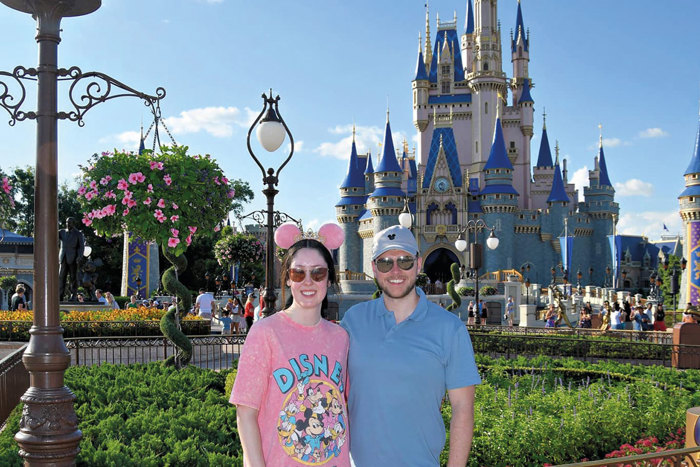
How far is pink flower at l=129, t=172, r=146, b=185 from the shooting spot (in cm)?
738

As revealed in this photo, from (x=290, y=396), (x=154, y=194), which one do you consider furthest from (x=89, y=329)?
(x=290, y=396)

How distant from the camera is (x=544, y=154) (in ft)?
193

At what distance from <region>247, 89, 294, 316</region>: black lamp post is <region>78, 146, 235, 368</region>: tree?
2.09 feet

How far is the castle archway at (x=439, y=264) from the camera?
50594 mm

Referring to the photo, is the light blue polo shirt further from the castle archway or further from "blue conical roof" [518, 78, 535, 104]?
"blue conical roof" [518, 78, 535, 104]

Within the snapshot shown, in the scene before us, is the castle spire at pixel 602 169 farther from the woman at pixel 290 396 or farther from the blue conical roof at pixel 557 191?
the woman at pixel 290 396

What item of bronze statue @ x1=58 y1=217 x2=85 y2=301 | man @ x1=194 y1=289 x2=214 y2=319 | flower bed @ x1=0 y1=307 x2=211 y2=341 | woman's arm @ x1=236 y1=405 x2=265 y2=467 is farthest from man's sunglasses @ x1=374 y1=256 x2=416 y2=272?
man @ x1=194 y1=289 x2=214 y2=319

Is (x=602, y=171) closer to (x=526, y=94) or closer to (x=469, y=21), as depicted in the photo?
(x=526, y=94)

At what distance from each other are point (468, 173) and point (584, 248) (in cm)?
1287

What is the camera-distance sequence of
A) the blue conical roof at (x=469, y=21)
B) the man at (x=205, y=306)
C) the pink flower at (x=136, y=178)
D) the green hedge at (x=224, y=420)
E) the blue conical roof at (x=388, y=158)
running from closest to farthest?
1. the green hedge at (x=224, y=420)
2. the pink flower at (x=136, y=178)
3. the man at (x=205, y=306)
4. the blue conical roof at (x=388, y=158)
5. the blue conical roof at (x=469, y=21)

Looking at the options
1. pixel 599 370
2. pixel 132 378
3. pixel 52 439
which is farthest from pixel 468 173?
pixel 52 439

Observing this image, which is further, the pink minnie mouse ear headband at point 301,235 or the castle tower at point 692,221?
the castle tower at point 692,221

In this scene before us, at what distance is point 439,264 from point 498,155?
389 inches

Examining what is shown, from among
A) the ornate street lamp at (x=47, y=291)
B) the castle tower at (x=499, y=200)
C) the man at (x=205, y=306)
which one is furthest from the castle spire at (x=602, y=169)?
the ornate street lamp at (x=47, y=291)
